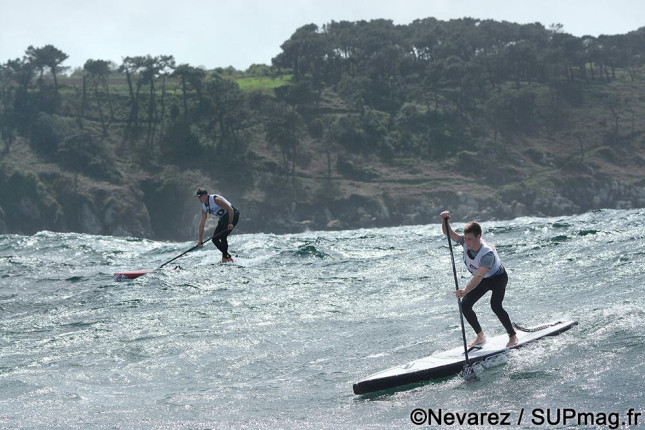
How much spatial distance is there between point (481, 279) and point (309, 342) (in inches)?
152

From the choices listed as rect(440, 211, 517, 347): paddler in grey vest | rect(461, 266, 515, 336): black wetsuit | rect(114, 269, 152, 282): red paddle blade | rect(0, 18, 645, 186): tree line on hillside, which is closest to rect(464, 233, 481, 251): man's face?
rect(440, 211, 517, 347): paddler in grey vest

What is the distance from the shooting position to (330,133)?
102188mm

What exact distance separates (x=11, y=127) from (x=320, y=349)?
315 ft

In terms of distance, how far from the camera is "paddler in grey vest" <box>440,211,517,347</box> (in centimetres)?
1125

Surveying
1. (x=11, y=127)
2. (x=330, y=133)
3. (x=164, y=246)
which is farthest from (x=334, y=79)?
(x=164, y=246)

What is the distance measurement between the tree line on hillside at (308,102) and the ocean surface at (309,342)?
74.4 meters

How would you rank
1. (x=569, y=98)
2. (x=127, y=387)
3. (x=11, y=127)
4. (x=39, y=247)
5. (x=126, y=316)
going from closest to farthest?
(x=127, y=387) < (x=126, y=316) < (x=39, y=247) < (x=11, y=127) < (x=569, y=98)

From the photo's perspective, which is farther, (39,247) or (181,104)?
(181,104)

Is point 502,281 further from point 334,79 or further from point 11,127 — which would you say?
point 334,79

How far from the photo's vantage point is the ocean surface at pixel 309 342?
9.56 metres

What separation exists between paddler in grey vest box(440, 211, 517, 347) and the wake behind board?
0.24m

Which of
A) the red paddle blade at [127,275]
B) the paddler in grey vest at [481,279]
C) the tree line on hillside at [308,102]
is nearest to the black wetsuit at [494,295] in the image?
the paddler in grey vest at [481,279]

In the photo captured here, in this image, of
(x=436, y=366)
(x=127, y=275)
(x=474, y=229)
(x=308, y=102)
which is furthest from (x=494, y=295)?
(x=308, y=102)

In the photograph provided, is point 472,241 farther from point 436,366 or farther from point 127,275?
point 127,275
